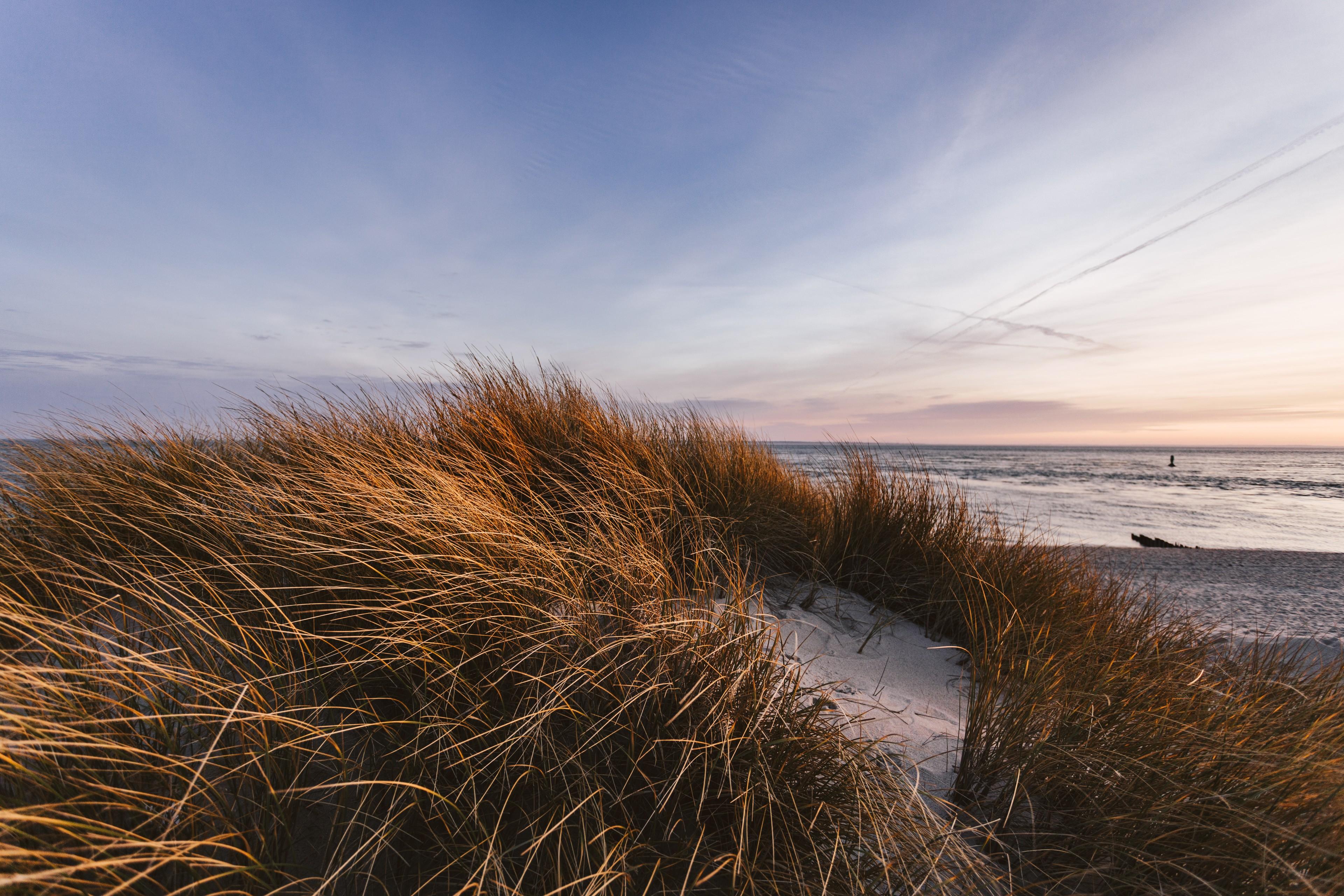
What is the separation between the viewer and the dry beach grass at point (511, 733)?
1143mm

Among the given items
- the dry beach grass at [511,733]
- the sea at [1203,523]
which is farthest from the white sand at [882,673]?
the sea at [1203,523]

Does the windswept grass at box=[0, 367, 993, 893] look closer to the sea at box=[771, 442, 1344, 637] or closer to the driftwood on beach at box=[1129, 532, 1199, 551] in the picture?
the sea at box=[771, 442, 1344, 637]

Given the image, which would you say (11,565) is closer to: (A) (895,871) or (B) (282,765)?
(B) (282,765)

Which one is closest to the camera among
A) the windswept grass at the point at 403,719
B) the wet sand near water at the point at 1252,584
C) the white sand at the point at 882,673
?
the windswept grass at the point at 403,719

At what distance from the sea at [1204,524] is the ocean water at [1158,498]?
0.06 m

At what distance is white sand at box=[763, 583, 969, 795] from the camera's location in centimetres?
181

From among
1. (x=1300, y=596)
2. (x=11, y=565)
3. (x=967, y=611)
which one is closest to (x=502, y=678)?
(x=11, y=565)

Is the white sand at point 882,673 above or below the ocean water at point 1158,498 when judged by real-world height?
above

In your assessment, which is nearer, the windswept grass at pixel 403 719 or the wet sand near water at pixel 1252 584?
the windswept grass at pixel 403 719

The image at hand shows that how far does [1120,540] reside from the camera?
9.16m

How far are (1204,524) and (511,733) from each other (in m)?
15.1

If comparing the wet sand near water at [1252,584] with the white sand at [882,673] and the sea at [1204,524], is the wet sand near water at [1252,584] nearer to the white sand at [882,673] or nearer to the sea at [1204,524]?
the sea at [1204,524]

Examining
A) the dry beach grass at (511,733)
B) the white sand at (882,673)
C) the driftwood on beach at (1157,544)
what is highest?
the dry beach grass at (511,733)

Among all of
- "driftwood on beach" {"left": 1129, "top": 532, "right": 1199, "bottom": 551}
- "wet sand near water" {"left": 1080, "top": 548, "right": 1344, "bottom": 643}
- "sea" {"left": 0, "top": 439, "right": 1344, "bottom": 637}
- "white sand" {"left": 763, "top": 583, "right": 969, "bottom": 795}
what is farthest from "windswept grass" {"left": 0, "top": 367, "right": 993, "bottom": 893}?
"driftwood on beach" {"left": 1129, "top": 532, "right": 1199, "bottom": 551}
